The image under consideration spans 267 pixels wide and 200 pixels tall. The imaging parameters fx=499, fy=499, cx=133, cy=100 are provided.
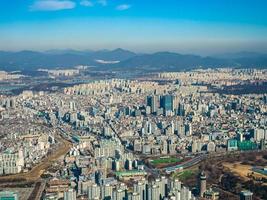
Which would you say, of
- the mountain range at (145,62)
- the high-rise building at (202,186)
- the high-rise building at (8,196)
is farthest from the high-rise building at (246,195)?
the mountain range at (145,62)

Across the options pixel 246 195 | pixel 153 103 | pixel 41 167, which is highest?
pixel 153 103

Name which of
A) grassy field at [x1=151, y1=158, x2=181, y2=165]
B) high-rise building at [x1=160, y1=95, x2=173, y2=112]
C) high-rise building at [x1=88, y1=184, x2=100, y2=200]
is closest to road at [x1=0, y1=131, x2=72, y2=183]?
high-rise building at [x1=88, y1=184, x2=100, y2=200]

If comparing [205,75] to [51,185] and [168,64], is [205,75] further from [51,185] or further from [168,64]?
[51,185]

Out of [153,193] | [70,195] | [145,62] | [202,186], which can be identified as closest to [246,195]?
[202,186]

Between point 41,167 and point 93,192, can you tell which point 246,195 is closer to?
point 93,192

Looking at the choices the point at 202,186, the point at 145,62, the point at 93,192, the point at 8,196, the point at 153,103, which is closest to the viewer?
Result: the point at 8,196

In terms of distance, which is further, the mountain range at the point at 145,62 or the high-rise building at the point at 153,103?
the mountain range at the point at 145,62

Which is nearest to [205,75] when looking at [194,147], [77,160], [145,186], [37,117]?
[37,117]

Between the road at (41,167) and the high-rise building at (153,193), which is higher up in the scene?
the high-rise building at (153,193)

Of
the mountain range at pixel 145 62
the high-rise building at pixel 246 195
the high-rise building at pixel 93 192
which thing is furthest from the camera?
the mountain range at pixel 145 62

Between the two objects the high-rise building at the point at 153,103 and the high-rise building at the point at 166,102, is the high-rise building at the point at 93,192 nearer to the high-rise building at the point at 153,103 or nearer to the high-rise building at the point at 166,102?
the high-rise building at the point at 153,103

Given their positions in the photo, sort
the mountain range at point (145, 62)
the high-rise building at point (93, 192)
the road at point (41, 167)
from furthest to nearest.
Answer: the mountain range at point (145, 62) → the road at point (41, 167) → the high-rise building at point (93, 192)
